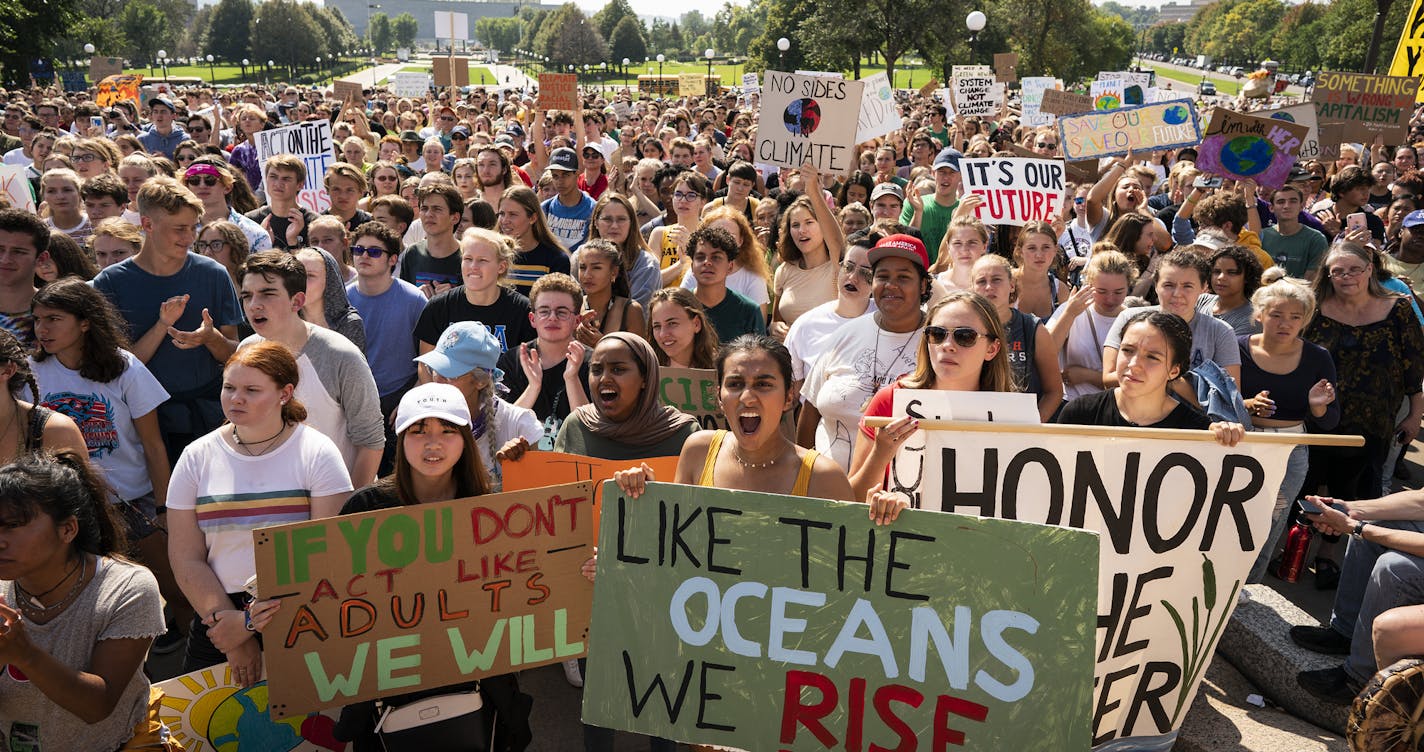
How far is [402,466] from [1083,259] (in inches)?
251

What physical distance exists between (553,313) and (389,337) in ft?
4.35

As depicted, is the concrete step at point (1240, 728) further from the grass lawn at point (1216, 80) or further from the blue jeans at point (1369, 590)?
the grass lawn at point (1216, 80)

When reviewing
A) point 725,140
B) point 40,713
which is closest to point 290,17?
point 725,140

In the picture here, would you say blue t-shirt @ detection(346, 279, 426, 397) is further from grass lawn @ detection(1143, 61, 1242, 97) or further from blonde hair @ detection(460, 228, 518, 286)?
grass lawn @ detection(1143, 61, 1242, 97)

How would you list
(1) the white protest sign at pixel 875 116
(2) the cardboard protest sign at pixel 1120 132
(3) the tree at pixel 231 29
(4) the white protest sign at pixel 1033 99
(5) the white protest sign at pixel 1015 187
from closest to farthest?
(5) the white protest sign at pixel 1015 187, (2) the cardboard protest sign at pixel 1120 132, (1) the white protest sign at pixel 875 116, (4) the white protest sign at pixel 1033 99, (3) the tree at pixel 231 29

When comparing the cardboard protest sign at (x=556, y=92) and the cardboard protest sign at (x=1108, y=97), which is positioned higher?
the cardboard protest sign at (x=1108, y=97)

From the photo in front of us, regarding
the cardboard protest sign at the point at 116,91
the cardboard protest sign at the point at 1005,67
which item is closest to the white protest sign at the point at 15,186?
the cardboard protest sign at the point at 116,91

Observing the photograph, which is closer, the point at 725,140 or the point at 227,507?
the point at 227,507

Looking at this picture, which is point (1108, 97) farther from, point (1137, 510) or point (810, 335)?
point (1137, 510)

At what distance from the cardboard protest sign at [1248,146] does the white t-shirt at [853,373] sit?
20.2 feet

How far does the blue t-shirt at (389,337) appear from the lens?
5953mm

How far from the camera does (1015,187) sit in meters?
7.84

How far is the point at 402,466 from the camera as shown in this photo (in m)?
3.63

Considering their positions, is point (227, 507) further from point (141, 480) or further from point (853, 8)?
point (853, 8)
